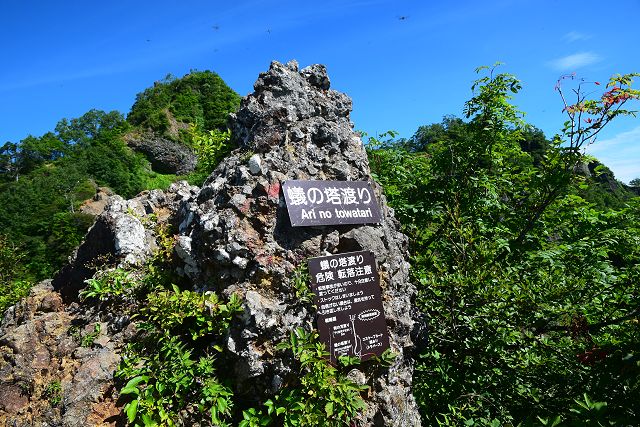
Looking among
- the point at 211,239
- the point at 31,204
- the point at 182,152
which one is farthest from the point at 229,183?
the point at 182,152

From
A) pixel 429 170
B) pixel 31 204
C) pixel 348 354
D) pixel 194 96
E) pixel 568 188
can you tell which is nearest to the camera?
pixel 348 354

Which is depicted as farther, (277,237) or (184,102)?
(184,102)

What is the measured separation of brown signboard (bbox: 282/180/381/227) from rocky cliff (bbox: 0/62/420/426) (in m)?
0.13

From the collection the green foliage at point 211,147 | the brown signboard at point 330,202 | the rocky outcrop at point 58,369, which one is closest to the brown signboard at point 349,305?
the brown signboard at point 330,202

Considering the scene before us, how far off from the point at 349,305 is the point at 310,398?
3.29 ft

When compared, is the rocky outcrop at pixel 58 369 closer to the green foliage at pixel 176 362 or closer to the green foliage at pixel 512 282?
the green foliage at pixel 176 362

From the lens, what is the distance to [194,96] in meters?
83.8

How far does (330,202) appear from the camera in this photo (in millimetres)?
4320

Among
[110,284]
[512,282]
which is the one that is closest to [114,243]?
[110,284]

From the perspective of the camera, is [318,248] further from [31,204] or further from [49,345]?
[31,204]

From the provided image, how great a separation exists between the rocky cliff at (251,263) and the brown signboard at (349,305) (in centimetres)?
18

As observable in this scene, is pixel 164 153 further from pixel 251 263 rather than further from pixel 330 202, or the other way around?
pixel 251 263

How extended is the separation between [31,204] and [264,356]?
224 ft

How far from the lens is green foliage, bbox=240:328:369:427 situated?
10.7 feet
